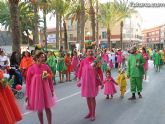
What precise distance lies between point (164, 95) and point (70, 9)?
43634mm

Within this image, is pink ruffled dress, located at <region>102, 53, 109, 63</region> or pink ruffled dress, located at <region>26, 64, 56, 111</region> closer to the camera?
pink ruffled dress, located at <region>26, 64, 56, 111</region>

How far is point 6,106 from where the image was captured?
7543 mm

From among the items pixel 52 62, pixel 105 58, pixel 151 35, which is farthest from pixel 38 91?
pixel 151 35

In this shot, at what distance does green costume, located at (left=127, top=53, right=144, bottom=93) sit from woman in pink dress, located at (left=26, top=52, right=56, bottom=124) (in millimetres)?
5750

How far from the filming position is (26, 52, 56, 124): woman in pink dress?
356 inches

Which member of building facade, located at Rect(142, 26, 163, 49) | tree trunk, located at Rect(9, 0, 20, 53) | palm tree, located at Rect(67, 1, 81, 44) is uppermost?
palm tree, located at Rect(67, 1, 81, 44)

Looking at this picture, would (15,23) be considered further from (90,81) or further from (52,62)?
(90,81)

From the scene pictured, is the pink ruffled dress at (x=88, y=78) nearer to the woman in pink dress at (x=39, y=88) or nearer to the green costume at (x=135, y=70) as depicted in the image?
the woman in pink dress at (x=39, y=88)

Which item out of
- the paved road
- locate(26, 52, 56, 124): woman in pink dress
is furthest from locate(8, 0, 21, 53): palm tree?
locate(26, 52, 56, 124): woman in pink dress

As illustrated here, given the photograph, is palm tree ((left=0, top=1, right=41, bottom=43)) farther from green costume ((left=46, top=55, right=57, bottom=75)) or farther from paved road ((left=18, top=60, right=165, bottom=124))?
paved road ((left=18, top=60, right=165, bottom=124))

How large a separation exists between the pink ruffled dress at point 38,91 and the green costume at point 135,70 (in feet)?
18.9

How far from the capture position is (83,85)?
11.0m

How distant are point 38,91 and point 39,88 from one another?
0.22 ft

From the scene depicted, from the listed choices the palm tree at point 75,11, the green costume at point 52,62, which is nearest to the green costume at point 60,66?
the green costume at point 52,62
